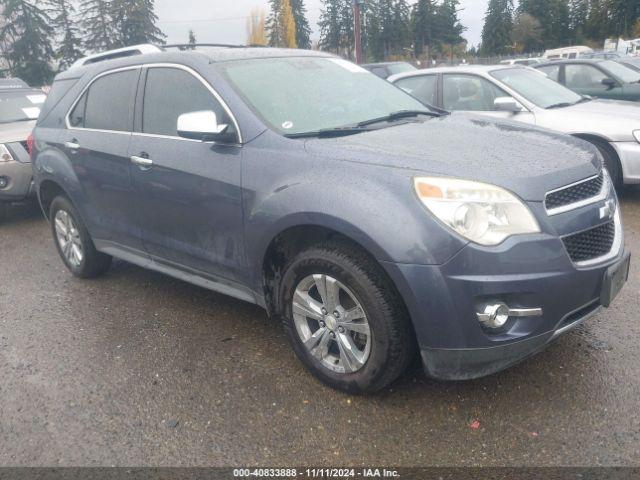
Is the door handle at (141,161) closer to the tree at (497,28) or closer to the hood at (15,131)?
the hood at (15,131)

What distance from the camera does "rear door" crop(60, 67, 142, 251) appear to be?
3.96m

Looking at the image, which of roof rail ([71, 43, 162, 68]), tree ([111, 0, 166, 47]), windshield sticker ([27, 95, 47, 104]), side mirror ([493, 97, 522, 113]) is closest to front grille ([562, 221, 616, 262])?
roof rail ([71, 43, 162, 68])

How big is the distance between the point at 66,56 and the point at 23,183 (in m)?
40.4

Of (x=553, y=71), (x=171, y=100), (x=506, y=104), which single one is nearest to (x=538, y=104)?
(x=506, y=104)

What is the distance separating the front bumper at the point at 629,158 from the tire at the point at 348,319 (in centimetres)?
431

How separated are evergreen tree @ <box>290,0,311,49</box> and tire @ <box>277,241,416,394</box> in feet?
252

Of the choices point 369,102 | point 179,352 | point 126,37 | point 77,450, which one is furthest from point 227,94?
point 126,37

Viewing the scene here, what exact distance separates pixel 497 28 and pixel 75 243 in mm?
77264

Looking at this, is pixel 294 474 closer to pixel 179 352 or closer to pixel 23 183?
pixel 179 352

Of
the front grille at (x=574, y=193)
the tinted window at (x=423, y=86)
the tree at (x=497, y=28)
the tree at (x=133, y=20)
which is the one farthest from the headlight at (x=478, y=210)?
the tree at (x=497, y=28)

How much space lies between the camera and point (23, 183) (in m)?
7.06

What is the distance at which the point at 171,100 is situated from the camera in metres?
3.69

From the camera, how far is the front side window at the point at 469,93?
260 inches

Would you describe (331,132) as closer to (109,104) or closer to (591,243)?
(591,243)
